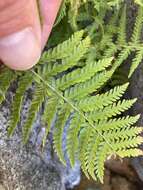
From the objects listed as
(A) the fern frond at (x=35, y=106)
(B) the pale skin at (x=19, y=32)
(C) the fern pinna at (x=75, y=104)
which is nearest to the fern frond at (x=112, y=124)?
(C) the fern pinna at (x=75, y=104)

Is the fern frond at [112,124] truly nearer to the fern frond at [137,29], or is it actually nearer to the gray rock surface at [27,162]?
the gray rock surface at [27,162]

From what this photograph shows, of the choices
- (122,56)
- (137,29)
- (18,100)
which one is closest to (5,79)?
(18,100)

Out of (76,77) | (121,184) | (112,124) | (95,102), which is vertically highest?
(76,77)

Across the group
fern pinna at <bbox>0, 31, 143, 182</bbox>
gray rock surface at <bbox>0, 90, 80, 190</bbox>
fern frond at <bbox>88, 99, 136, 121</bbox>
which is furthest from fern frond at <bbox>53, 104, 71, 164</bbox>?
gray rock surface at <bbox>0, 90, 80, 190</bbox>

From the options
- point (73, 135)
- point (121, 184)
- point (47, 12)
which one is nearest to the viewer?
point (47, 12)

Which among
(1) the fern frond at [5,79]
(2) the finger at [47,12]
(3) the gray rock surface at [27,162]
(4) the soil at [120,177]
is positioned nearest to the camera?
(2) the finger at [47,12]

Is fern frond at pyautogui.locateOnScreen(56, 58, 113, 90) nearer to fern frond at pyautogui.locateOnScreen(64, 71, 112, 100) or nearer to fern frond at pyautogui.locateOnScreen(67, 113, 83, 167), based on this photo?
fern frond at pyautogui.locateOnScreen(64, 71, 112, 100)

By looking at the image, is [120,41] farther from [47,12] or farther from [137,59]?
[47,12]
